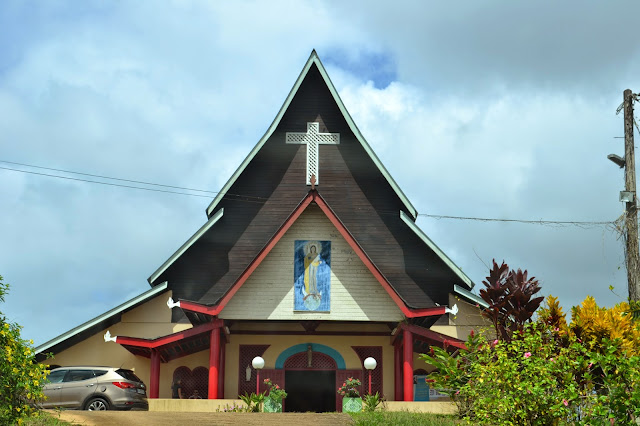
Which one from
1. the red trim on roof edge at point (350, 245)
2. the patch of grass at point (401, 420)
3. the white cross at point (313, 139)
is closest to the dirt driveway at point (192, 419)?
the patch of grass at point (401, 420)

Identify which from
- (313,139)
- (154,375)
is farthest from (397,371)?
(313,139)

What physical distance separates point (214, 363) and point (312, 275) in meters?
4.15

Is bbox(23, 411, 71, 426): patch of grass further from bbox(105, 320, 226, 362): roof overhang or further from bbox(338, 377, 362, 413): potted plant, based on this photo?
bbox(338, 377, 362, 413): potted plant

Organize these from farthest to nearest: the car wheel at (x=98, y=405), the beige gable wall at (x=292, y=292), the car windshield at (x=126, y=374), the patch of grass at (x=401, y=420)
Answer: the beige gable wall at (x=292, y=292) < the car windshield at (x=126, y=374) < the car wheel at (x=98, y=405) < the patch of grass at (x=401, y=420)

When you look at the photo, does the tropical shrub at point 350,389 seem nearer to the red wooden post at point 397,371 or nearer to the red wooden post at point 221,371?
the red wooden post at point 397,371

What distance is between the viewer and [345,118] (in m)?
30.6

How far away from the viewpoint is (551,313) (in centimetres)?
1875

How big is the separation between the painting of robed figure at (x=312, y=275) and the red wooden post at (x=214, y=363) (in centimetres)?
268

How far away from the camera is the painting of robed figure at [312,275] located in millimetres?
26156

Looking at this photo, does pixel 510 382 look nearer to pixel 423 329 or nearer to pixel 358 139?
pixel 423 329

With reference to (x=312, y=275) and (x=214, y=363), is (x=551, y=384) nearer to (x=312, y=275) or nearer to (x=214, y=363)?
(x=312, y=275)

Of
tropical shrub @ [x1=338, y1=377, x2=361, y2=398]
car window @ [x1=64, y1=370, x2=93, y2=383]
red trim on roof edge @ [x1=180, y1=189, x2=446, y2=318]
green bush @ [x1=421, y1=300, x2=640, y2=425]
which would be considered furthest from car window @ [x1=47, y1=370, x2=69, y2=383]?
green bush @ [x1=421, y1=300, x2=640, y2=425]

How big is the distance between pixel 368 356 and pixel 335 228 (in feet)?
16.4

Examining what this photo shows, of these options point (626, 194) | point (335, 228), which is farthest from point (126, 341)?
point (626, 194)
